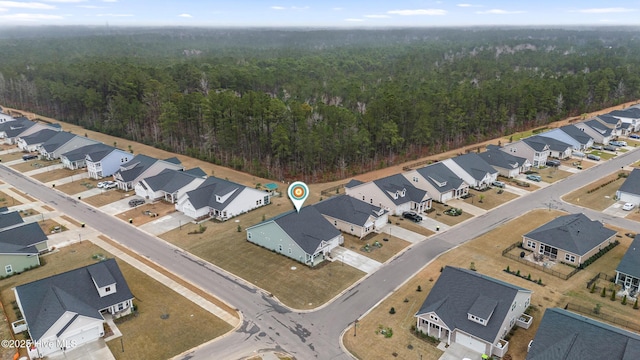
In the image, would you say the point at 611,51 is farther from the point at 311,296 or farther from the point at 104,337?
the point at 104,337

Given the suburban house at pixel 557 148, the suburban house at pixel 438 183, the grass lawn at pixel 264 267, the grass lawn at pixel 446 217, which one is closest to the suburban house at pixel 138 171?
the grass lawn at pixel 264 267

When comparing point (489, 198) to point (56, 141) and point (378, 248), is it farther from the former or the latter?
point (56, 141)

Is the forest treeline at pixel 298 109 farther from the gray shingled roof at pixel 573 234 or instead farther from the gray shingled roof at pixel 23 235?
the gray shingled roof at pixel 23 235

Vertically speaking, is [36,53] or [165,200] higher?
[36,53]

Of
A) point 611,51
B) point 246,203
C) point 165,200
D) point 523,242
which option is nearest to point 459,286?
point 523,242

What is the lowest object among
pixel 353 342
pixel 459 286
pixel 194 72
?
pixel 353 342

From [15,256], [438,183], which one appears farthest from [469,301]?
[15,256]
